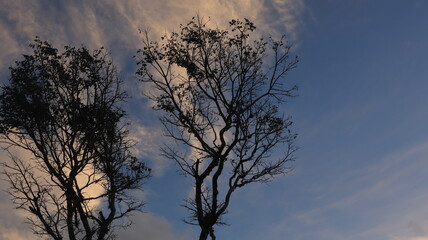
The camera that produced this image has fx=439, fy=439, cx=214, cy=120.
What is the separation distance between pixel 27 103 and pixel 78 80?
2.94 metres

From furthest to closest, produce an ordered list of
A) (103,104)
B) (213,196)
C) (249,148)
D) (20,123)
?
(103,104), (20,123), (249,148), (213,196)

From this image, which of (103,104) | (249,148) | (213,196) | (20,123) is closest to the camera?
(213,196)

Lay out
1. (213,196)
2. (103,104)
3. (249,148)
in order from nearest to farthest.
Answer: (213,196) < (249,148) < (103,104)

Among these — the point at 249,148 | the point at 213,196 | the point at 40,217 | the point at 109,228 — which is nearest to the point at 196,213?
the point at 213,196

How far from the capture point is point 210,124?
21547 mm

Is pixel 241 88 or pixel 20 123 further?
pixel 20 123

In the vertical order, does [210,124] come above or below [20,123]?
below

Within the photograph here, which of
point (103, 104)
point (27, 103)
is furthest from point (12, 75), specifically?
point (103, 104)

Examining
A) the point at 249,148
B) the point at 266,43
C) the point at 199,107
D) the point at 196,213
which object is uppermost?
the point at 266,43

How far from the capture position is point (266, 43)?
21.8 m

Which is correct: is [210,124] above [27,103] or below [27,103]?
below

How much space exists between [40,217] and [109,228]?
363 centimetres

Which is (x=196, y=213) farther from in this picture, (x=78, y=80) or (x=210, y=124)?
(x=78, y=80)

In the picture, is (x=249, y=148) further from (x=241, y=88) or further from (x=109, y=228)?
(x=109, y=228)
